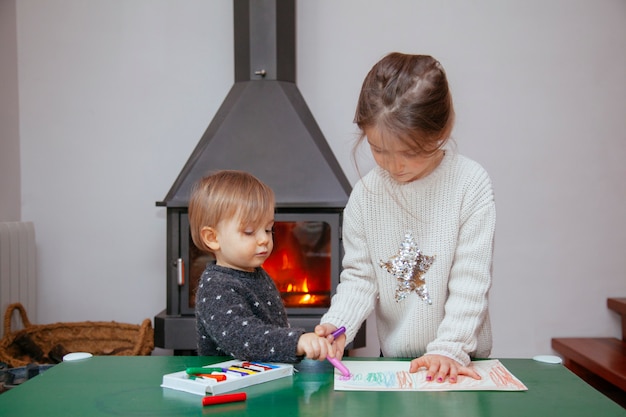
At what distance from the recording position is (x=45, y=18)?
2672 mm

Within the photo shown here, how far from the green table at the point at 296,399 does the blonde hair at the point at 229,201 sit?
297mm

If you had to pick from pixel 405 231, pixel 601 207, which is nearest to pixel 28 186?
pixel 405 231

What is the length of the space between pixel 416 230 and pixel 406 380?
355 mm

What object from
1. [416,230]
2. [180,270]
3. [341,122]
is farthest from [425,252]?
[341,122]

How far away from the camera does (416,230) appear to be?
123 centimetres

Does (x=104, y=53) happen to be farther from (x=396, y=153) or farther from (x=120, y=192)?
(x=396, y=153)

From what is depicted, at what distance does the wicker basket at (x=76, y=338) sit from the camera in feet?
7.68

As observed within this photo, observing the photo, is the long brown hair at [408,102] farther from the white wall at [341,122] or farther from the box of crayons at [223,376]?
the white wall at [341,122]

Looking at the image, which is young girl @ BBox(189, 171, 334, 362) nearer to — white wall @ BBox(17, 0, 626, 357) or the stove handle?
the stove handle

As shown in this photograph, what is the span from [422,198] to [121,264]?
1.76m

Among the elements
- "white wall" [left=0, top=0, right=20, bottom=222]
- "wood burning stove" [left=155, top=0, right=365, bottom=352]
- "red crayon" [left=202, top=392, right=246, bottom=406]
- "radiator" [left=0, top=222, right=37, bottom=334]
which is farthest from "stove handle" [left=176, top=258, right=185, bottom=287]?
"red crayon" [left=202, top=392, right=246, bottom=406]

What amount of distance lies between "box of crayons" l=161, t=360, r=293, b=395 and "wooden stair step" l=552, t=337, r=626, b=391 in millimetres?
1545

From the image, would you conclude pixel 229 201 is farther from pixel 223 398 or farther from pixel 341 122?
pixel 341 122

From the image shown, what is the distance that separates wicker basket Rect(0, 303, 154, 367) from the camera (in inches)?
92.1
